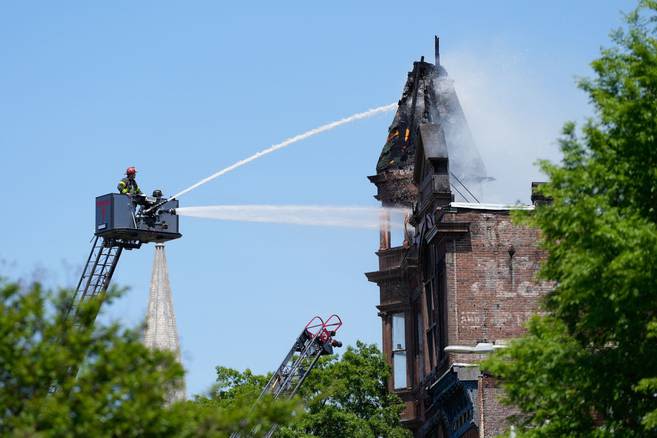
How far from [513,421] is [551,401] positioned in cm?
185

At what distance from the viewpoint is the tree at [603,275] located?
29109mm

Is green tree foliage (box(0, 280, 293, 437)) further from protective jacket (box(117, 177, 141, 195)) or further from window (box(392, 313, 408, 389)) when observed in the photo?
window (box(392, 313, 408, 389))

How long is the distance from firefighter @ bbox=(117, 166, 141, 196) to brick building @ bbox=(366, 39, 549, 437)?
25.3 feet

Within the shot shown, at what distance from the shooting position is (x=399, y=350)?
52625 millimetres

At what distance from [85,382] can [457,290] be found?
2138 cm

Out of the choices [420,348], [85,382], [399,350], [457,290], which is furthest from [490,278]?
[85,382]

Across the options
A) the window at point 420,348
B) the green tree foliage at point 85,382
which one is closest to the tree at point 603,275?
the green tree foliage at point 85,382

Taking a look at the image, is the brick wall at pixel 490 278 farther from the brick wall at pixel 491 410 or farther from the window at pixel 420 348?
the window at pixel 420 348

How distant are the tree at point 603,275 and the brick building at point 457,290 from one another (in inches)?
426

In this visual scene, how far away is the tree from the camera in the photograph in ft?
95.5

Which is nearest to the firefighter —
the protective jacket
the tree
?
the protective jacket

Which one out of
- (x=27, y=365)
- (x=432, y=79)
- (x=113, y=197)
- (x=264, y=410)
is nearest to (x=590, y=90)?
(x=264, y=410)

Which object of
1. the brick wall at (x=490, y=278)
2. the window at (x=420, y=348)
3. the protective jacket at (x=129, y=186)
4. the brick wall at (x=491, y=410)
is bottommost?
the brick wall at (x=491, y=410)

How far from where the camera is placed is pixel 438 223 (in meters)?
43.6
